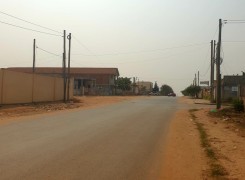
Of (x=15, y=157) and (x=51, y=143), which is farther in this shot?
(x=51, y=143)

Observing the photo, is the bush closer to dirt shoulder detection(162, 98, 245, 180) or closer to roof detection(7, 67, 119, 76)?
dirt shoulder detection(162, 98, 245, 180)

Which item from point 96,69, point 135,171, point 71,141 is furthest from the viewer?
point 96,69

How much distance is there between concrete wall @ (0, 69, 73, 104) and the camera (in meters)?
33.0

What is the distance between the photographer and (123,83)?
127 meters

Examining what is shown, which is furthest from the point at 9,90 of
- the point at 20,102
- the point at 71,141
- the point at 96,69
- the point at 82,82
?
the point at 96,69

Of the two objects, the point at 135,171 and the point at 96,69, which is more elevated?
the point at 96,69

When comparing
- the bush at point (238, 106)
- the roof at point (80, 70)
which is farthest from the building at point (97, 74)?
the bush at point (238, 106)

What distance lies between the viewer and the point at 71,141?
1348 cm

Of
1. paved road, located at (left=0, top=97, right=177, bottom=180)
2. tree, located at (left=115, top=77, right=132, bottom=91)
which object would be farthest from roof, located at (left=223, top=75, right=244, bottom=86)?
tree, located at (left=115, top=77, right=132, bottom=91)

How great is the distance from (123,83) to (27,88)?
89.2 meters

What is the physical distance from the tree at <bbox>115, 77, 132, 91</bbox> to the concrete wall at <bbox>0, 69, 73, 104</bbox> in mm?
76794

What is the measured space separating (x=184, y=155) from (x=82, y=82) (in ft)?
274

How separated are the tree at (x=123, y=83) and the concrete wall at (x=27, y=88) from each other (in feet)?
252

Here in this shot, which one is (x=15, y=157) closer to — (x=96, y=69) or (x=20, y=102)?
(x=20, y=102)
